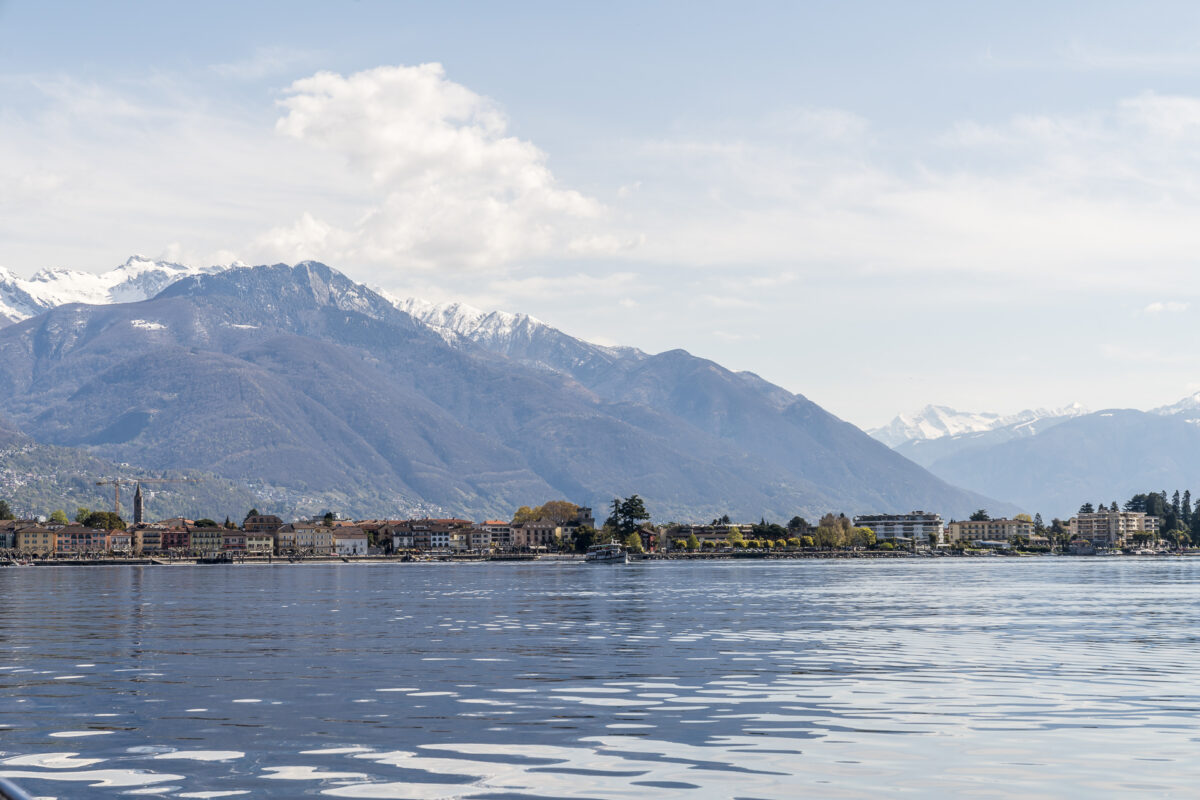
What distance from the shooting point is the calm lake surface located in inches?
1038

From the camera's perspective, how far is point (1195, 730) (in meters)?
32.2

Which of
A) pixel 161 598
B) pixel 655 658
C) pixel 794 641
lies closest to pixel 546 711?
pixel 655 658

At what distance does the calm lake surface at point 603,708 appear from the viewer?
86.5 ft

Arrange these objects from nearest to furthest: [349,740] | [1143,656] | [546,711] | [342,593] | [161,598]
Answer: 1. [349,740]
2. [546,711]
3. [1143,656]
4. [161,598]
5. [342,593]

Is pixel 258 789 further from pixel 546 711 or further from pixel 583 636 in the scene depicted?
pixel 583 636

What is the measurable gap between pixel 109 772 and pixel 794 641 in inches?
1562

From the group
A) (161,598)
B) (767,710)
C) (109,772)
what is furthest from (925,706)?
(161,598)

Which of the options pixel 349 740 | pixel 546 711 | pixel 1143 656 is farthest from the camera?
pixel 1143 656

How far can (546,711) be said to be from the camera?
36219mm

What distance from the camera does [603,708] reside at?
120 feet

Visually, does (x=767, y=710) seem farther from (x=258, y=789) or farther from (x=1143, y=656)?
(x=1143, y=656)

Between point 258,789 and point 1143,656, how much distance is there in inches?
1570

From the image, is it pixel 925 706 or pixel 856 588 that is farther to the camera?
pixel 856 588

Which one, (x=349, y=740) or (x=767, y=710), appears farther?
(x=767, y=710)
